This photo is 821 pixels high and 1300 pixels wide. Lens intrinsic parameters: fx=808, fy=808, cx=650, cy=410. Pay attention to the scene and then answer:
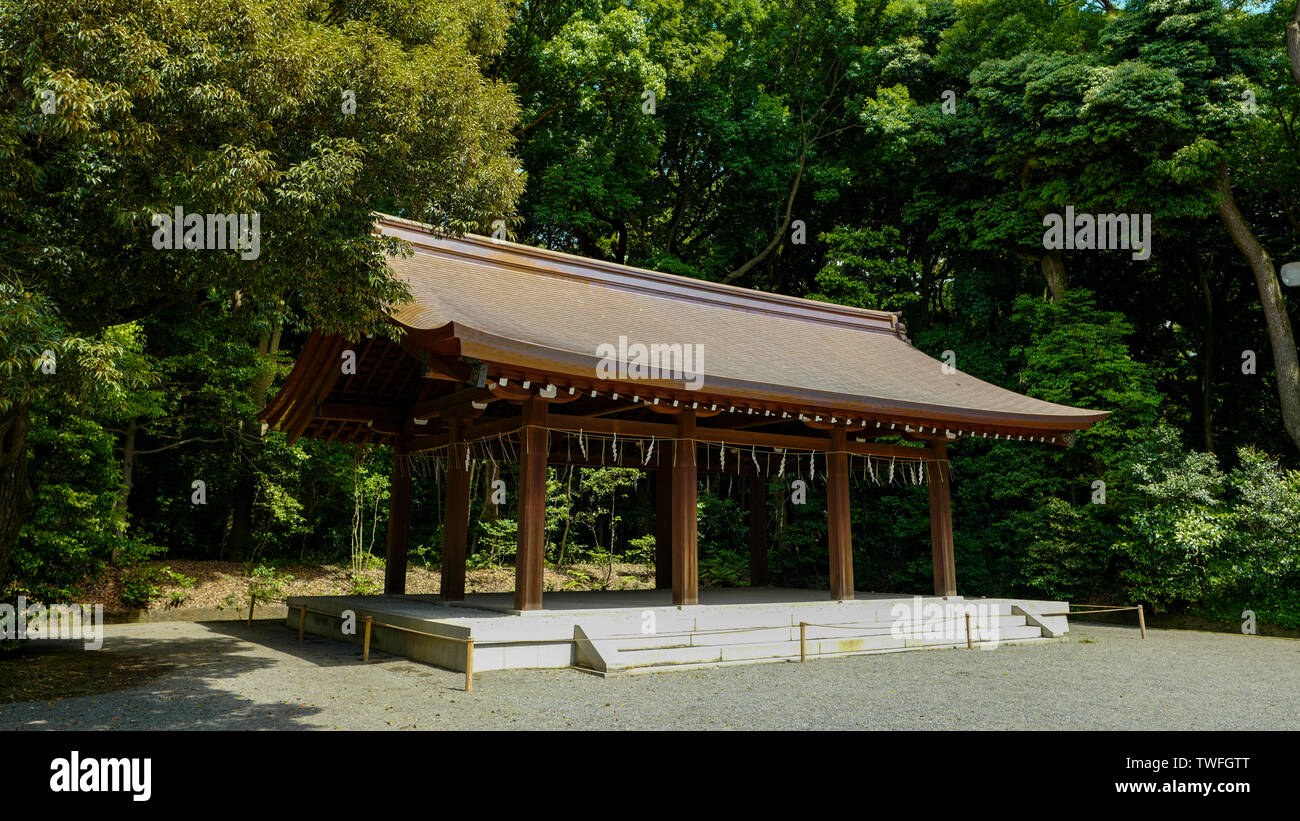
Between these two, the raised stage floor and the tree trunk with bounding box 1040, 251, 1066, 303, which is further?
the tree trunk with bounding box 1040, 251, 1066, 303

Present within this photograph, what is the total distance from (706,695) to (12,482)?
691cm

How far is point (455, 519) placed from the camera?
1109 cm

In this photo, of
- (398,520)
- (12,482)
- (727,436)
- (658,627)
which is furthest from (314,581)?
(727,436)

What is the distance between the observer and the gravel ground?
241 inches

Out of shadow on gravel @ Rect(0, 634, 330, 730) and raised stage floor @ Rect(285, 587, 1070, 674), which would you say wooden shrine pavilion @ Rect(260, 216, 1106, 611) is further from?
shadow on gravel @ Rect(0, 634, 330, 730)

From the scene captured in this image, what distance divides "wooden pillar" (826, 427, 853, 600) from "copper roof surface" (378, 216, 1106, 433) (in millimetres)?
943

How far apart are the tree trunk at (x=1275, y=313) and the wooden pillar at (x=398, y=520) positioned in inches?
641

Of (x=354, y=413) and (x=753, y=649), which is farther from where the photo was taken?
(x=354, y=413)

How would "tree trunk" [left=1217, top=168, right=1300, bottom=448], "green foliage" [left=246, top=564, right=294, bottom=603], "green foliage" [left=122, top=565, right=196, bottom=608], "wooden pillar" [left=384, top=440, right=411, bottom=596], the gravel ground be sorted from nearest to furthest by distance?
the gravel ground < "wooden pillar" [left=384, top=440, right=411, bottom=596] < "green foliage" [left=122, top=565, right=196, bottom=608] < "green foliage" [left=246, top=564, right=294, bottom=603] < "tree trunk" [left=1217, top=168, right=1300, bottom=448]

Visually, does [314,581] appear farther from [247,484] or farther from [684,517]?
[684,517]

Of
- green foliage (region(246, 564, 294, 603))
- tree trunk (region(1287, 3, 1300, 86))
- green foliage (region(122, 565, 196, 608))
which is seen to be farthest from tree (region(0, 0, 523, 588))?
tree trunk (region(1287, 3, 1300, 86))

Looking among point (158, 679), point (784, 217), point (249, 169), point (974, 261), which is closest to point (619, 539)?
point (784, 217)

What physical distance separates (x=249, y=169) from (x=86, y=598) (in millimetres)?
10655

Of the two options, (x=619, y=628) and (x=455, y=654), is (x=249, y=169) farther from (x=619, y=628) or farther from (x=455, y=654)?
(x=619, y=628)
